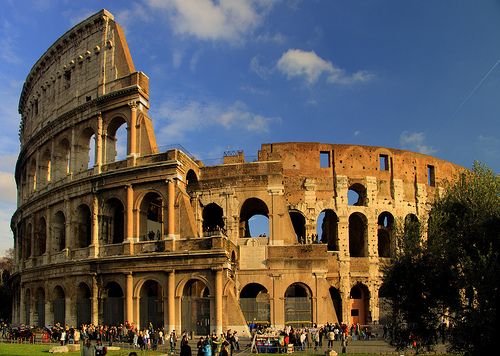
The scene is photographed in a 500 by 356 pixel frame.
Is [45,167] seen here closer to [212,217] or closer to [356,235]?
[212,217]

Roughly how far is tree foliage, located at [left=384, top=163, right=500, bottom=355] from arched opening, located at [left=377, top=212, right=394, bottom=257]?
56.0 ft

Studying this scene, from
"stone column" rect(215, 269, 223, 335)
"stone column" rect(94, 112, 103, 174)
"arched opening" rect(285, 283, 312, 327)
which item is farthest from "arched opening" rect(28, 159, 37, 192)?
"arched opening" rect(285, 283, 312, 327)

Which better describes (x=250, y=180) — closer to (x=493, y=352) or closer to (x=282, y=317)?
(x=282, y=317)

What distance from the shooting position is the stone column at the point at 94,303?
95.8 ft

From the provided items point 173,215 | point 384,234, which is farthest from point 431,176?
point 173,215

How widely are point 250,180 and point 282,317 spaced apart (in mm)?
7409

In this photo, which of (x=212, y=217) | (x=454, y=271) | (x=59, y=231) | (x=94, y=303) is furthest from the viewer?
(x=212, y=217)

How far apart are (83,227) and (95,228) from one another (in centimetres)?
236

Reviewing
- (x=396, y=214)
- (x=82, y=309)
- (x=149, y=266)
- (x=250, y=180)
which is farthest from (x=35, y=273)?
(x=396, y=214)

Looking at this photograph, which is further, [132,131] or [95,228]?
[95,228]

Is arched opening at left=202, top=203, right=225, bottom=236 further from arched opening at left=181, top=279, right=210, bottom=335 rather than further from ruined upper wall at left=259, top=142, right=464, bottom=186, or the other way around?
arched opening at left=181, top=279, right=210, bottom=335

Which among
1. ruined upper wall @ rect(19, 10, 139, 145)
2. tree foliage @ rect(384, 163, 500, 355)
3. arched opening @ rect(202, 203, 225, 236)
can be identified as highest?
ruined upper wall @ rect(19, 10, 139, 145)

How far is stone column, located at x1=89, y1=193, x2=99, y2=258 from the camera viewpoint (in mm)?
29891

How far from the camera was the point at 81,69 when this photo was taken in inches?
1336
